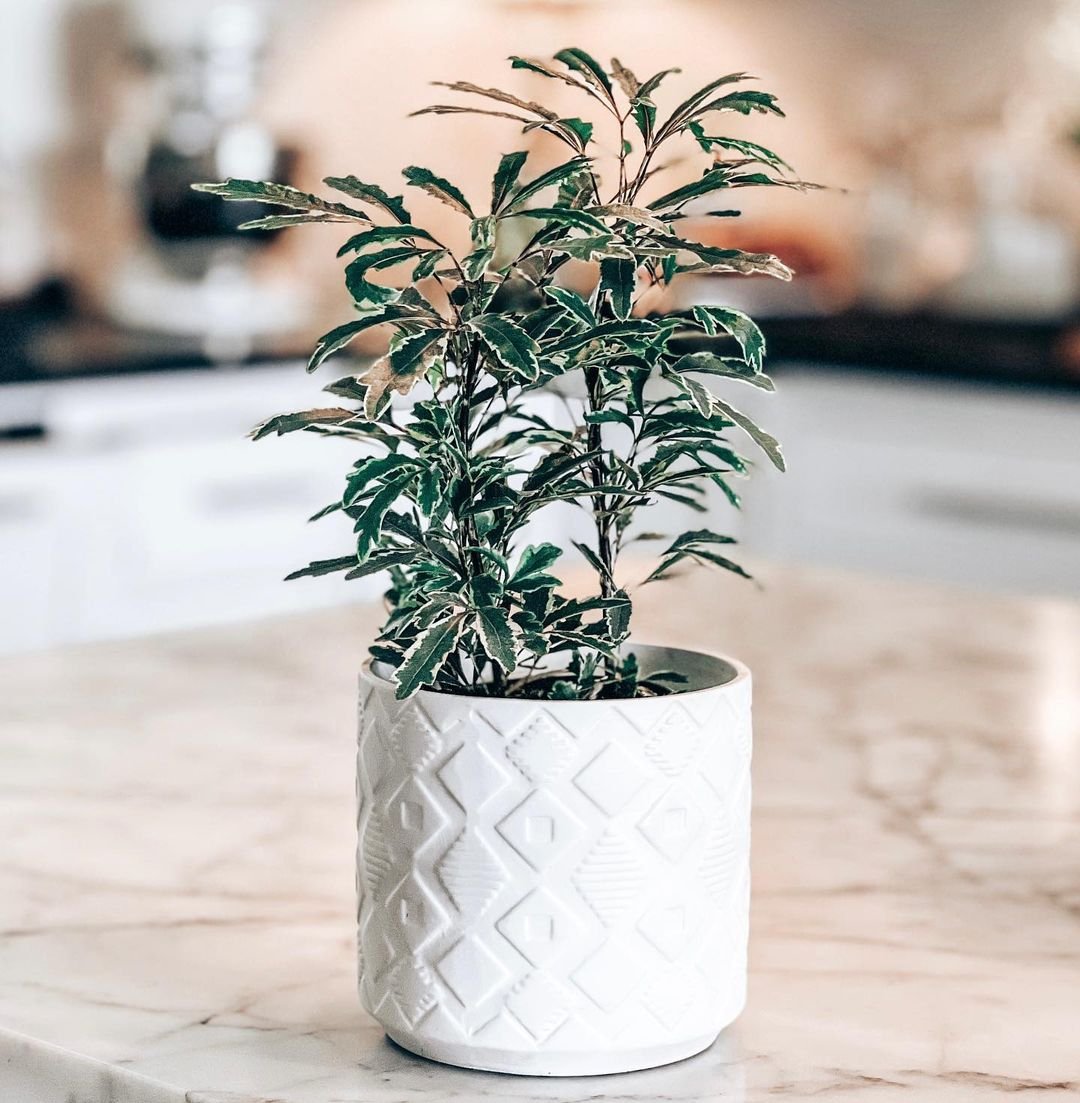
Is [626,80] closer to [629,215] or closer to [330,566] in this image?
[629,215]

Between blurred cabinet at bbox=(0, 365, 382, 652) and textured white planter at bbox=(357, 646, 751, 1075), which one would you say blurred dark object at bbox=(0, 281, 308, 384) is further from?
textured white planter at bbox=(357, 646, 751, 1075)

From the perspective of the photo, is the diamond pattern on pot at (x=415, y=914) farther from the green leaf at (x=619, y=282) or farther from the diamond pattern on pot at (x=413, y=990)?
the green leaf at (x=619, y=282)

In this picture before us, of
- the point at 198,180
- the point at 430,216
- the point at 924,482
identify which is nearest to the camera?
the point at 924,482

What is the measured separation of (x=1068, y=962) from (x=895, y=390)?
2253 millimetres

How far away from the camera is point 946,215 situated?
362 centimetres

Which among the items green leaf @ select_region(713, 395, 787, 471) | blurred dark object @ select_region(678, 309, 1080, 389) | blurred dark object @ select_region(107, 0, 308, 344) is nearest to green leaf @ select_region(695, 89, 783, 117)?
green leaf @ select_region(713, 395, 787, 471)

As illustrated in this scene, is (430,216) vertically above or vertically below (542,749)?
above

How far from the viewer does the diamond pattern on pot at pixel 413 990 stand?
62cm

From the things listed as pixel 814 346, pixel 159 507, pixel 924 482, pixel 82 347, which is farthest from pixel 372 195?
pixel 814 346

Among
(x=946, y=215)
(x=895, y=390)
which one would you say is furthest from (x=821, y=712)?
(x=946, y=215)

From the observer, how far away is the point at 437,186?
62 cm

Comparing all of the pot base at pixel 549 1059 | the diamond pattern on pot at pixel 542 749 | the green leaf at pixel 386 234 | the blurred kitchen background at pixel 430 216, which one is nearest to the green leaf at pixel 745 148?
the green leaf at pixel 386 234

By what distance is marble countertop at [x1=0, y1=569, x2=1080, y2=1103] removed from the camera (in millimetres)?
643

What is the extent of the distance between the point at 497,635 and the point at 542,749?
46 mm
